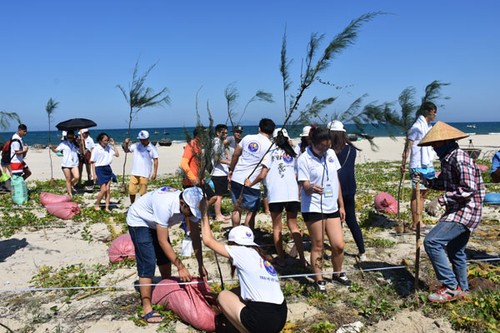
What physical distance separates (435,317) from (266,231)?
3.42 m

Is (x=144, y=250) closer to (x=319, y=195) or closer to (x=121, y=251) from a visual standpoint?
(x=121, y=251)

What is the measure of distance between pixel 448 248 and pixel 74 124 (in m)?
9.87

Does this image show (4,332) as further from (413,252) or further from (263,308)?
(413,252)

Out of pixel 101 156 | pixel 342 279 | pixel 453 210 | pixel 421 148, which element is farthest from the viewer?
pixel 101 156

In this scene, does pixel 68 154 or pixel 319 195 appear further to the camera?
pixel 68 154

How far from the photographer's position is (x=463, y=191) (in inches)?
149

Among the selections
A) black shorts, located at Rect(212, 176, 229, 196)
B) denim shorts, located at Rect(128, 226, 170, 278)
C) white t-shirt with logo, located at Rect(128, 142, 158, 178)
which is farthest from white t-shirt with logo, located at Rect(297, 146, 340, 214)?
white t-shirt with logo, located at Rect(128, 142, 158, 178)

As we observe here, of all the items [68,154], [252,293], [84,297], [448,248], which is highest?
[68,154]

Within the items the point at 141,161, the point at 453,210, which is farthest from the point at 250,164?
the point at 141,161

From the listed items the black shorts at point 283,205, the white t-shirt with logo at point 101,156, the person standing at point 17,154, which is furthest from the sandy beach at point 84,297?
the person standing at point 17,154

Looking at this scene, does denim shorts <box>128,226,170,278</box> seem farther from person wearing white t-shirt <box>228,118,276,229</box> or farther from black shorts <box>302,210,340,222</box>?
black shorts <box>302,210,340,222</box>

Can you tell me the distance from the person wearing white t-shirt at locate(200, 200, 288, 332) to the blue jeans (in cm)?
168

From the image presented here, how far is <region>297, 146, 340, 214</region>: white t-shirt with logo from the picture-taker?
4277 mm

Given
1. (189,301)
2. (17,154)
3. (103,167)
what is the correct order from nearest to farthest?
(189,301)
(103,167)
(17,154)
